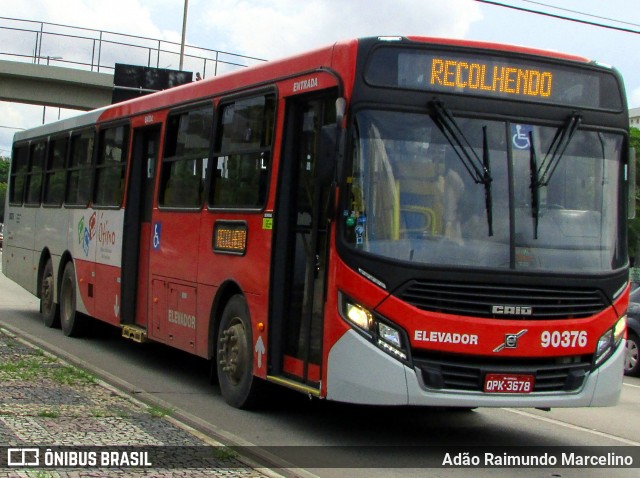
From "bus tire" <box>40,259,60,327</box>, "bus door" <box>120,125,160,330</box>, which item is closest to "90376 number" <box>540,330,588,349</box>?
"bus door" <box>120,125,160,330</box>

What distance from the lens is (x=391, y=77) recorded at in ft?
27.8

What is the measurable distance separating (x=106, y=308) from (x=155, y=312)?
1.90 meters

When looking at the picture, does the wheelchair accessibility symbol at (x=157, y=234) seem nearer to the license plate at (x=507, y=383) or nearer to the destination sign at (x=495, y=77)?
the destination sign at (x=495, y=77)

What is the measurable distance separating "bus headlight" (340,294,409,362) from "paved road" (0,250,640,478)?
0.86 metres

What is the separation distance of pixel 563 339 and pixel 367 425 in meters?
2.24

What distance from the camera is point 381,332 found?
8125mm

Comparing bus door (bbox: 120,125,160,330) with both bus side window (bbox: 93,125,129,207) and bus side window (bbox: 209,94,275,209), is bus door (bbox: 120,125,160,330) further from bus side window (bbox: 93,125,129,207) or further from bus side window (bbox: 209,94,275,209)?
bus side window (bbox: 209,94,275,209)

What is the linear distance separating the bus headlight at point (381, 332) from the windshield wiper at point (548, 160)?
4.48 feet

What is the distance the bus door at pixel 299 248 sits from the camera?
29.3 ft

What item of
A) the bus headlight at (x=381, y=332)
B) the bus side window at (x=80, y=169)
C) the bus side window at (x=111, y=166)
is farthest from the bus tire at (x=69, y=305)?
the bus headlight at (x=381, y=332)

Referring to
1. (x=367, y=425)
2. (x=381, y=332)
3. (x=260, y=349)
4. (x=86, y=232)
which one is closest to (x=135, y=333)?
(x=86, y=232)

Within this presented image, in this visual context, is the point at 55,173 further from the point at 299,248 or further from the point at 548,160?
the point at 548,160

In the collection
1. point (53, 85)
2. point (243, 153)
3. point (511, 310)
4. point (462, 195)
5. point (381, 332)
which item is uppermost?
point (53, 85)

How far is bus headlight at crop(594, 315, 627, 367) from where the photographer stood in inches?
342
